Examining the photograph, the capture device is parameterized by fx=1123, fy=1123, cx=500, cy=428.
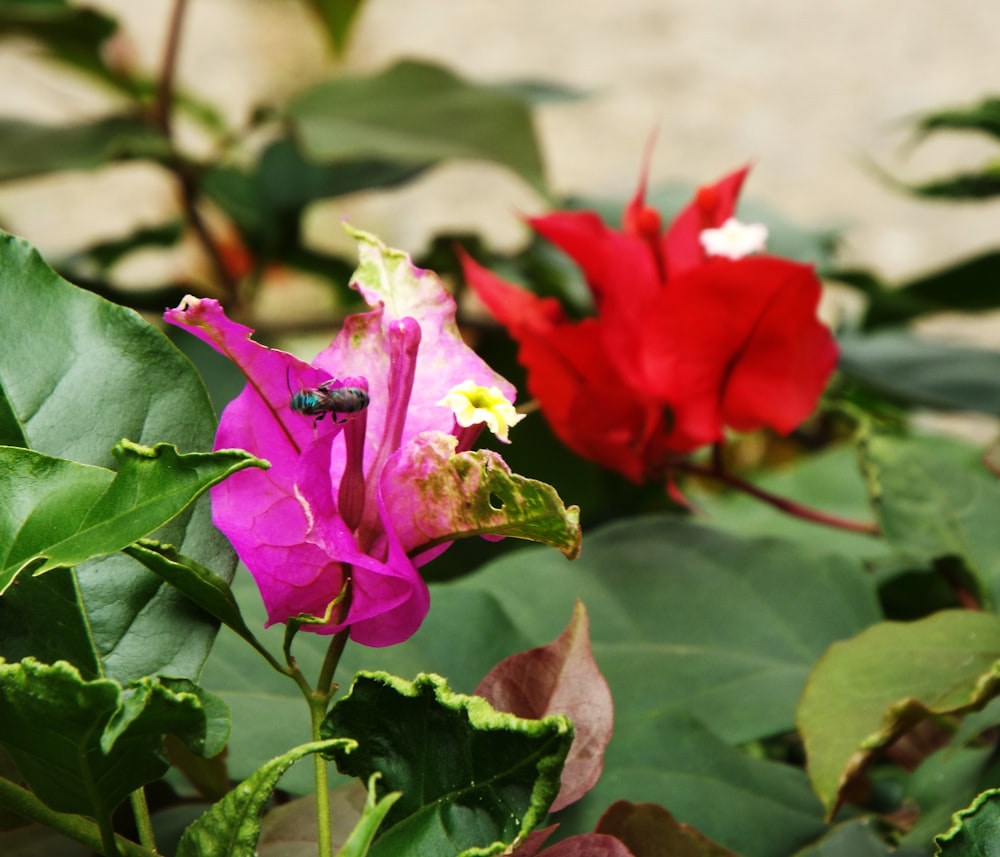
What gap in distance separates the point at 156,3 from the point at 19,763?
200 centimetres

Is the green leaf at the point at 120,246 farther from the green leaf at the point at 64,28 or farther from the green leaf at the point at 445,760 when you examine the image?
the green leaf at the point at 445,760

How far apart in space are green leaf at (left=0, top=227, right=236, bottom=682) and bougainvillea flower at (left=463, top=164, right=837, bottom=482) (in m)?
0.20

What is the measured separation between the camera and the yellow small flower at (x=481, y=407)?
0.25m

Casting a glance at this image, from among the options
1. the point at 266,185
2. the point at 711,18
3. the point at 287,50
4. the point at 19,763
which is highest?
the point at 19,763

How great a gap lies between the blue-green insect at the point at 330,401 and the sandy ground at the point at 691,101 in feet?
4.43

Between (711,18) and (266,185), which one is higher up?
(266,185)

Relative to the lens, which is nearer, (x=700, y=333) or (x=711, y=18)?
(x=700, y=333)

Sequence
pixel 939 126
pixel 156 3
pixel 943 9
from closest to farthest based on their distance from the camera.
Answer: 1. pixel 939 126
2. pixel 943 9
3. pixel 156 3

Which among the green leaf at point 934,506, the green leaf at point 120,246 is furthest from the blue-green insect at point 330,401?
the green leaf at point 120,246

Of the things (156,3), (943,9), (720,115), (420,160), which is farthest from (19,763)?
(156,3)

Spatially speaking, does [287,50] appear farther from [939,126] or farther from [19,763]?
[19,763]

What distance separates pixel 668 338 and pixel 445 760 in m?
0.24

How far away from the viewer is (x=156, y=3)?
1981 millimetres

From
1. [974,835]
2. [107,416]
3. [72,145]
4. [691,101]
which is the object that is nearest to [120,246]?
[72,145]
